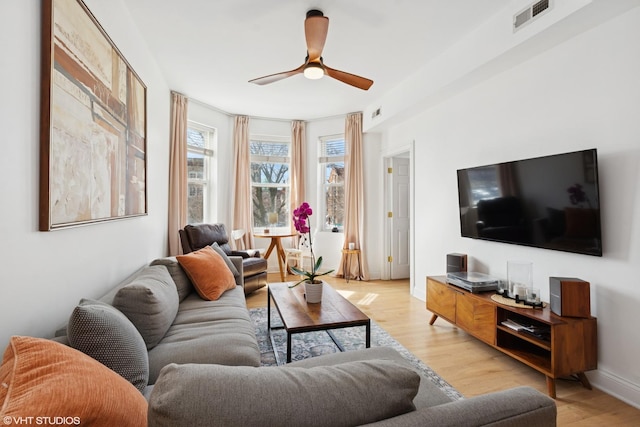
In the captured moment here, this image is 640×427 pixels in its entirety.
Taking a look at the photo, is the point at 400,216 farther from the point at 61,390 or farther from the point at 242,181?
the point at 61,390

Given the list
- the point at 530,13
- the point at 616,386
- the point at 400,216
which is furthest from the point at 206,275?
the point at 400,216

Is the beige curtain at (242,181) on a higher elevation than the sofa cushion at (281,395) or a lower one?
higher

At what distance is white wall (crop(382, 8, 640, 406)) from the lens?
6.52ft

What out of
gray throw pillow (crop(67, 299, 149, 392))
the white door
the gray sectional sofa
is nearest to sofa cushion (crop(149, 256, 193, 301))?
gray throw pillow (crop(67, 299, 149, 392))

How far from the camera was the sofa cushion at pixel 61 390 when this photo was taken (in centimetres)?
65

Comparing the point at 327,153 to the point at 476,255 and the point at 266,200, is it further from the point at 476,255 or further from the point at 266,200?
the point at 476,255

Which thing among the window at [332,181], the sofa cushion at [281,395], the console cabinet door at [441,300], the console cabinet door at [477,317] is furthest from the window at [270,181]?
the sofa cushion at [281,395]

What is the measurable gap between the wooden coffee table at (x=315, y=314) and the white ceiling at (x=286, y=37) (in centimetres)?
240

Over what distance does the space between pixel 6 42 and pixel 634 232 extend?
132 inches

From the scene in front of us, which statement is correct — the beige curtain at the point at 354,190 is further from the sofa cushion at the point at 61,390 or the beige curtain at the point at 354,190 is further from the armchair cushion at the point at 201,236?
the sofa cushion at the point at 61,390

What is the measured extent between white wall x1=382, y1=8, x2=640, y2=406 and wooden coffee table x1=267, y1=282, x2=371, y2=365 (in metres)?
1.61

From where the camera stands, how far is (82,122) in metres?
1.66

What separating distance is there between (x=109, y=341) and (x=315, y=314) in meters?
1.35

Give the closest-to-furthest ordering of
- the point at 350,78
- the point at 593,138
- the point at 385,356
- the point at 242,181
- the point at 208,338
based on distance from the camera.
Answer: the point at 385,356, the point at 208,338, the point at 593,138, the point at 350,78, the point at 242,181
